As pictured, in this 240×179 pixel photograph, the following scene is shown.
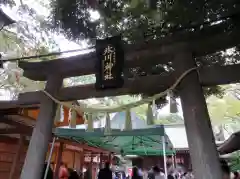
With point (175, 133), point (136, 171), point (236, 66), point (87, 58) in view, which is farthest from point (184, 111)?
point (175, 133)

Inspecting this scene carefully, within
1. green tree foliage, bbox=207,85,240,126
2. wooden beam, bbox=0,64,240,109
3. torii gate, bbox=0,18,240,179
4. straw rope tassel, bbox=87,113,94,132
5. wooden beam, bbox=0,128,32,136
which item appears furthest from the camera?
green tree foliage, bbox=207,85,240,126

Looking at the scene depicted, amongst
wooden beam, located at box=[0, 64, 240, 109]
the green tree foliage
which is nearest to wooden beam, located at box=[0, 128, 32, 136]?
wooden beam, located at box=[0, 64, 240, 109]

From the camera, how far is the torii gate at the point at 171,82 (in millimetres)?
2939

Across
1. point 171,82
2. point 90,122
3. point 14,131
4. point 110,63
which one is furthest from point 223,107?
point 14,131

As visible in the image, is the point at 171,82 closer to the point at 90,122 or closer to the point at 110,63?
the point at 110,63

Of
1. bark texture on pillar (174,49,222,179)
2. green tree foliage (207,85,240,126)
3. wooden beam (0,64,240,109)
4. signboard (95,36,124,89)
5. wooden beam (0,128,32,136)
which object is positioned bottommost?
bark texture on pillar (174,49,222,179)

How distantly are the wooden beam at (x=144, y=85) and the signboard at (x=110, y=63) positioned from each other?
14 centimetres

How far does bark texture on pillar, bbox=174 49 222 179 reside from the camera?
9.14 ft

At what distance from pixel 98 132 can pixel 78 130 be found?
0.47 meters

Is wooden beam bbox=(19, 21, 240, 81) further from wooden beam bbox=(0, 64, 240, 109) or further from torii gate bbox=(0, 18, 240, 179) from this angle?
wooden beam bbox=(0, 64, 240, 109)

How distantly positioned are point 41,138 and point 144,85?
2.08 metres

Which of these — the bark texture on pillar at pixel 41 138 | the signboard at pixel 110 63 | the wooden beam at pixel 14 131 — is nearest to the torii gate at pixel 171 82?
the bark texture on pillar at pixel 41 138

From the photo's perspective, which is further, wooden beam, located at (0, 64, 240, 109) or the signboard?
the signboard

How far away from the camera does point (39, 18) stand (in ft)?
27.4
